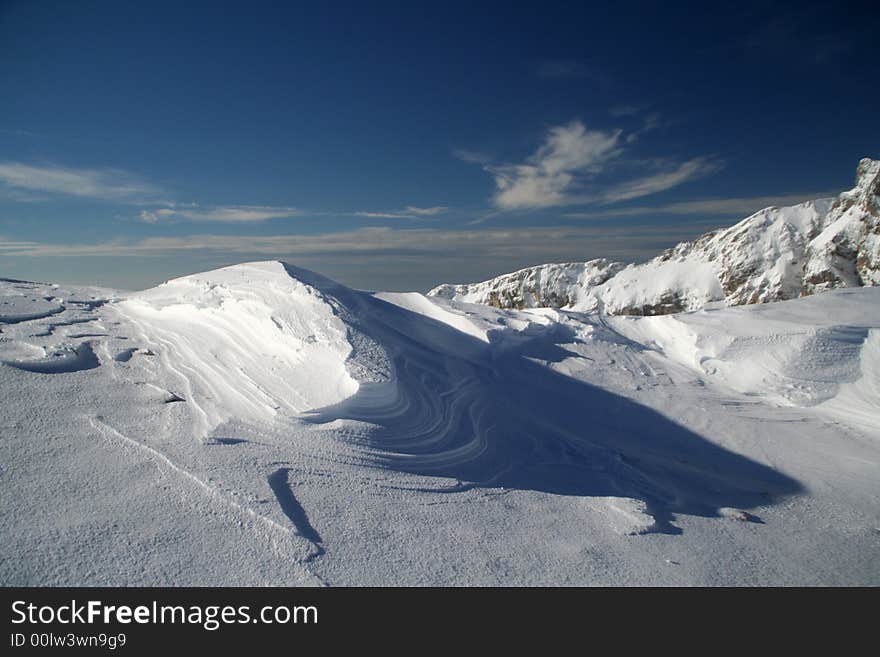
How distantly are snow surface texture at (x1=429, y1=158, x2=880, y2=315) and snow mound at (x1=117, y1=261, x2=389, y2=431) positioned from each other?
3916cm

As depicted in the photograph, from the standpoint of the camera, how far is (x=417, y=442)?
442cm

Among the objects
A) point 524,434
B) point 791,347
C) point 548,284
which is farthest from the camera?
point 548,284

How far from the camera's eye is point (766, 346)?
7227mm

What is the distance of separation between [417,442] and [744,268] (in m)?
64.9

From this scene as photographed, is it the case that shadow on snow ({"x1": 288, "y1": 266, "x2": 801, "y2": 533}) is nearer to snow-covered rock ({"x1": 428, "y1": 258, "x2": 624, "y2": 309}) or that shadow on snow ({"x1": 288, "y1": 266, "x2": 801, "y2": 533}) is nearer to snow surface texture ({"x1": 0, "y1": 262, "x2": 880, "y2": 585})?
snow surface texture ({"x1": 0, "y1": 262, "x2": 880, "y2": 585})

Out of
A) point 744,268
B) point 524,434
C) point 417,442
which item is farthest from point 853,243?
point 417,442

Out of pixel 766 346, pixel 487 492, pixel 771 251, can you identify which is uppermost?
pixel 771 251


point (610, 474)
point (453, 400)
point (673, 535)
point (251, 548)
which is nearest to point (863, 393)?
point (610, 474)

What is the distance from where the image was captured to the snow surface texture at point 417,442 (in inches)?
110

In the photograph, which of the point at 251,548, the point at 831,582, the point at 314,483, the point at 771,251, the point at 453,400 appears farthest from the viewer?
the point at 771,251

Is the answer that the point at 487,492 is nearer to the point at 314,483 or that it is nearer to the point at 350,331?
the point at 314,483

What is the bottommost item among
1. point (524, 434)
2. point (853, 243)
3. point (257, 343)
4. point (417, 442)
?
point (524, 434)

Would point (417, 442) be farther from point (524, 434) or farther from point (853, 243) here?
point (853, 243)
